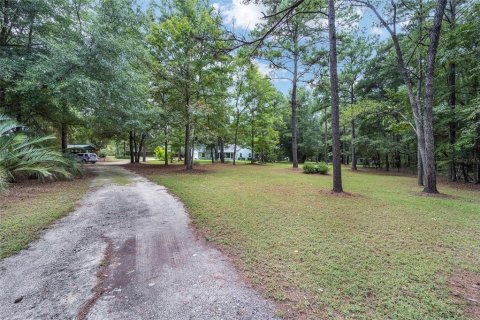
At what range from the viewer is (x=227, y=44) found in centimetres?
504

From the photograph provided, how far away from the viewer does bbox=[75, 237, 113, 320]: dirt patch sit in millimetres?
1923

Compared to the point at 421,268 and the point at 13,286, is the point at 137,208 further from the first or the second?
the point at 421,268

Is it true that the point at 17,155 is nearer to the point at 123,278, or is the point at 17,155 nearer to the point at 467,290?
the point at 123,278

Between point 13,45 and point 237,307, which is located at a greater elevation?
point 13,45

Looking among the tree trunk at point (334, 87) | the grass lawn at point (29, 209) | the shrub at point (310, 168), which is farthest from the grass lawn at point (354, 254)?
the shrub at point (310, 168)

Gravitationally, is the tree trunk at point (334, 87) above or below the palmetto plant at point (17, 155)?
above

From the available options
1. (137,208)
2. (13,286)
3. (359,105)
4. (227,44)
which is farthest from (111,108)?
(359,105)

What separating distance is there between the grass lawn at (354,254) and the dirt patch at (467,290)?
1 cm

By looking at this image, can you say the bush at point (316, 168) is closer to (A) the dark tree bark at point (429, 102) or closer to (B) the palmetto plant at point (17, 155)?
(A) the dark tree bark at point (429, 102)

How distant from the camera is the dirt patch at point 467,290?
199 cm

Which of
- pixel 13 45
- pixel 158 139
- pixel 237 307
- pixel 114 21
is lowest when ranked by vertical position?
pixel 237 307

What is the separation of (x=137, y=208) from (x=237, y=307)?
4.18m

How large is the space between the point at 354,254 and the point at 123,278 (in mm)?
2973

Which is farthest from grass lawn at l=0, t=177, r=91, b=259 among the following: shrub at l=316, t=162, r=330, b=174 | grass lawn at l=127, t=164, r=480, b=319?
shrub at l=316, t=162, r=330, b=174
